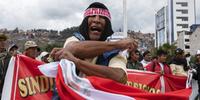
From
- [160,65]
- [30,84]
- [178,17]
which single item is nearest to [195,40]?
[178,17]

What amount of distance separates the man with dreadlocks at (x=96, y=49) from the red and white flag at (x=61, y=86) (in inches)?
2.2

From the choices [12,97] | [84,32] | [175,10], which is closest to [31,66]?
[12,97]

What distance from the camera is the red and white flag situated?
9.48 ft

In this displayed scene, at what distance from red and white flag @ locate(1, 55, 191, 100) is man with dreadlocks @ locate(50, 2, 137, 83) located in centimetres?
5

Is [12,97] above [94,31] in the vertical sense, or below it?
Answer: below

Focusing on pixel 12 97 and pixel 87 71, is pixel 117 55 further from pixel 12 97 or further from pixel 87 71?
pixel 12 97

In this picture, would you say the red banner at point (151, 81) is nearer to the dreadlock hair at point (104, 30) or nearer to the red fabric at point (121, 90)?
the dreadlock hair at point (104, 30)

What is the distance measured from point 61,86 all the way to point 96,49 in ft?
1.06

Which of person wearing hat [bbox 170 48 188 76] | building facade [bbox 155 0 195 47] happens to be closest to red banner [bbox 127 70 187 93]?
person wearing hat [bbox 170 48 188 76]

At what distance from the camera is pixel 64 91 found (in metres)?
2.91

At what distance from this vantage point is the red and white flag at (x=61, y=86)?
289 cm

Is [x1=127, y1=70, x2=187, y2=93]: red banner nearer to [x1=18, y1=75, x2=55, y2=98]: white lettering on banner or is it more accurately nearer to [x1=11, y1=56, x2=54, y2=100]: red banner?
[x1=11, y1=56, x2=54, y2=100]: red banner

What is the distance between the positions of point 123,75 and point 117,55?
0.15 meters

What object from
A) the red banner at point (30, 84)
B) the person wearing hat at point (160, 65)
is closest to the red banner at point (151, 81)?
the person wearing hat at point (160, 65)
